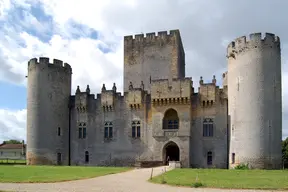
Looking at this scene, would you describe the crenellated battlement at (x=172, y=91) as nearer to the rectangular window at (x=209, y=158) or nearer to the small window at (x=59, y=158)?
the rectangular window at (x=209, y=158)

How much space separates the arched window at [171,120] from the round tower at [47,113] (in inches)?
517

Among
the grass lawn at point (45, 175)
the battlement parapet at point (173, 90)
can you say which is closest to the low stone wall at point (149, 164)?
the battlement parapet at point (173, 90)

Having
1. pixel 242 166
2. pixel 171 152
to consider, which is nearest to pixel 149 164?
pixel 171 152

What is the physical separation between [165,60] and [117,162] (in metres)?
13.8

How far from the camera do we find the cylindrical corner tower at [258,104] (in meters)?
32.7

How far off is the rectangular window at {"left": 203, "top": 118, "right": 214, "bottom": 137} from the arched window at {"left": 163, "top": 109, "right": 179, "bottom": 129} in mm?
3328

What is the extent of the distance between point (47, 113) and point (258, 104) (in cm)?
2454

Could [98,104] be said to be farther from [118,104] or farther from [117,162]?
[117,162]

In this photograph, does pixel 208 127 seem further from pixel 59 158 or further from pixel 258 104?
pixel 59 158

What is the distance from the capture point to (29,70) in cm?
4494

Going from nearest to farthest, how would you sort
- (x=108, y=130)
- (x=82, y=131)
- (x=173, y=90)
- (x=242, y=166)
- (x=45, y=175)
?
(x=45, y=175), (x=242, y=166), (x=173, y=90), (x=108, y=130), (x=82, y=131)

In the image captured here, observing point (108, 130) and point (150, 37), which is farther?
point (150, 37)

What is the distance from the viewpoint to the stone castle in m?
33.4

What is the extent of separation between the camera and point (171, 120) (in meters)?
40.8
